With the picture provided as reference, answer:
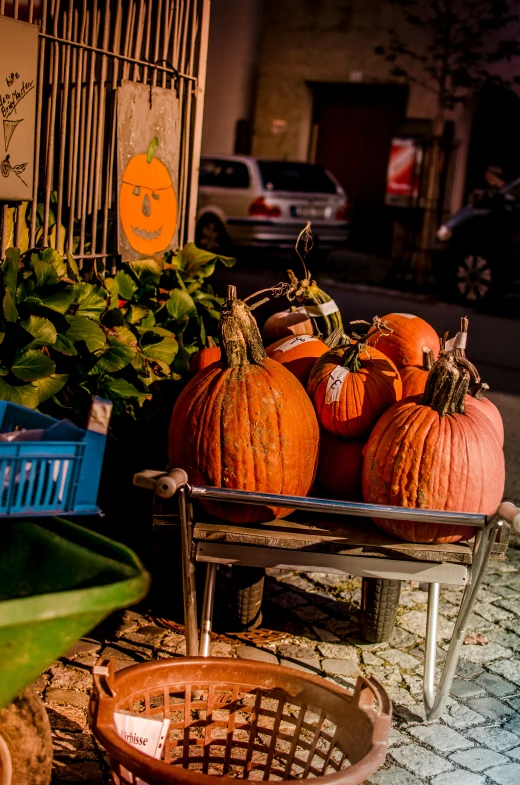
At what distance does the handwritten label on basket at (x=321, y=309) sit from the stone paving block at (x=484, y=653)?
1.57 m

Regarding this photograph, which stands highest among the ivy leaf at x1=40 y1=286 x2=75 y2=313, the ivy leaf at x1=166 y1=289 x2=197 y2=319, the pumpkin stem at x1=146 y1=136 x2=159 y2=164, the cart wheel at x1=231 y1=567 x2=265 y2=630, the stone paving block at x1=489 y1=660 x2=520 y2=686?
the pumpkin stem at x1=146 y1=136 x2=159 y2=164

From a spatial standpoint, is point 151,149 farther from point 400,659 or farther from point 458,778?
point 458,778

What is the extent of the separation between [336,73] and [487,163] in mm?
4072

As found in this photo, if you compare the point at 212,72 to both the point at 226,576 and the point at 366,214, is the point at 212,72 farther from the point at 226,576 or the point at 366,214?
the point at 226,576

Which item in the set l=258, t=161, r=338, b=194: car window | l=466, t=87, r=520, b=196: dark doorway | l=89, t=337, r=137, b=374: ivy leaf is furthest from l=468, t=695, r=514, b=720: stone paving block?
l=466, t=87, r=520, b=196: dark doorway

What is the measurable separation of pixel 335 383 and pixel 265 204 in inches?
526

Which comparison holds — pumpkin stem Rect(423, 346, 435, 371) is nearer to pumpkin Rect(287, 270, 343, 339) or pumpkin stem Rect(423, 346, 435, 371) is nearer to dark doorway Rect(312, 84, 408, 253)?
pumpkin Rect(287, 270, 343, 339)

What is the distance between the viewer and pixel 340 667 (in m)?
3.67

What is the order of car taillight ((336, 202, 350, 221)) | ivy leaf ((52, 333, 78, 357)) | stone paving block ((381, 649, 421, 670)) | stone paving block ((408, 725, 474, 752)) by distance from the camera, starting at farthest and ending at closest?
car taillight ((336, 202, 350, 221)) < ivy leaf ((52, 333, 78, 357)) < stone paving block ((381, 649, 421, 670)) < stone paving block ((408, 725, 474, 752))

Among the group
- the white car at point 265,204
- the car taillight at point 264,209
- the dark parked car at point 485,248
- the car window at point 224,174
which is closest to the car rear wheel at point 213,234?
the white car at point 265,204

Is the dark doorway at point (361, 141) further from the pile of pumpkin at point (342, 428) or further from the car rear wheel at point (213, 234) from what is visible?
the pile of pumpkin at point (342, 428)

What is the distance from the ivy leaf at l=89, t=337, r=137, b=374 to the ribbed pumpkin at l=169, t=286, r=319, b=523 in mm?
720

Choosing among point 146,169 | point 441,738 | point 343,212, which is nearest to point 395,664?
point 441,738

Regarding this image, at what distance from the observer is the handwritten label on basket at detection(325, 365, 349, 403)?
3.48m
